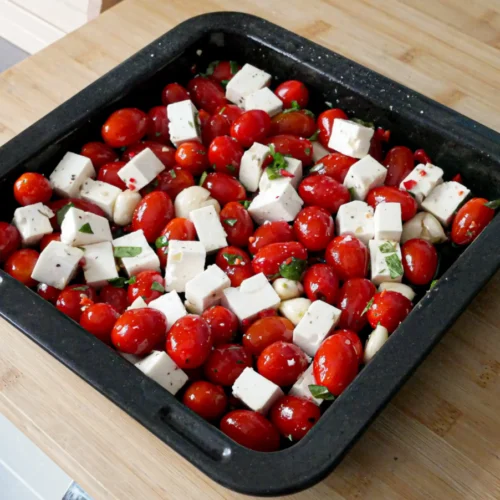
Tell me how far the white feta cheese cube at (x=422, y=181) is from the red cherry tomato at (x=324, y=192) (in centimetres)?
9

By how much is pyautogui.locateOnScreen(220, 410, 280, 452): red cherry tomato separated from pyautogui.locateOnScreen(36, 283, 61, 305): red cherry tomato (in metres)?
0.28

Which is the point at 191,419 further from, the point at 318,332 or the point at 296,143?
the point at 296,143

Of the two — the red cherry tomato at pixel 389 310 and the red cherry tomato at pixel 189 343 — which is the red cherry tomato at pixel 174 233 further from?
the red cherry tomato at pixel 389 310

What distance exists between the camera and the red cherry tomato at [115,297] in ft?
3.10

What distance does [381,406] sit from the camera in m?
0.76

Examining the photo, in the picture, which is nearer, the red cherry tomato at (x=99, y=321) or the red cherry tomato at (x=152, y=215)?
the red cherry tomato at (x=99, y=321)

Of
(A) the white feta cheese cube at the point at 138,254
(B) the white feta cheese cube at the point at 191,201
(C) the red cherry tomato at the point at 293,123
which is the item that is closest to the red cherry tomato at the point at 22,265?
(A) the white feta cheese cube at the point at 138,254

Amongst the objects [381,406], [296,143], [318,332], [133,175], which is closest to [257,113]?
[296,143]

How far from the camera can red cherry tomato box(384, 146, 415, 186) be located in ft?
3.55

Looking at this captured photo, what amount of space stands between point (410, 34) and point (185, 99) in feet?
1.49

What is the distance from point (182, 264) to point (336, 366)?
255mm

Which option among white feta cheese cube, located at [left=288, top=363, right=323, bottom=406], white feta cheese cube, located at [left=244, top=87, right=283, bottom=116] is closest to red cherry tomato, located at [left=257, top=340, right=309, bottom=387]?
white feta cheese cube, located at [left=288, top=363, right=323, bottom=406]

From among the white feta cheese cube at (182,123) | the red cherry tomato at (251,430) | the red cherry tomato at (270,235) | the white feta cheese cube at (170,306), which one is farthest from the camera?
the white feta cheese cube at (182,123)

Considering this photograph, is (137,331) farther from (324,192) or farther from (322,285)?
(324,192)
